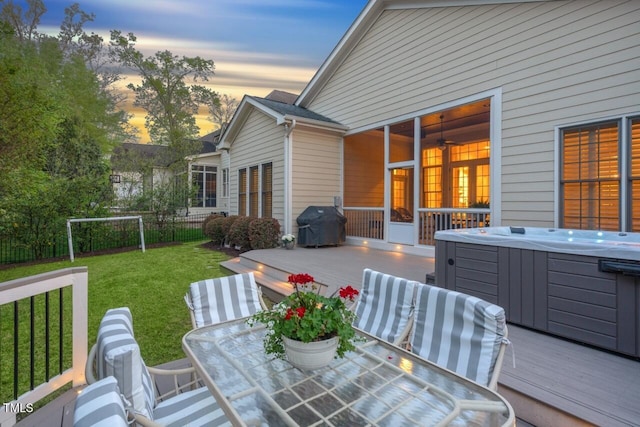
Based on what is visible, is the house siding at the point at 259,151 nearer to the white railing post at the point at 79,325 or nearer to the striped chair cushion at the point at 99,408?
the white railing post at the point at 79,325

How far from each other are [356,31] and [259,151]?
432 cm

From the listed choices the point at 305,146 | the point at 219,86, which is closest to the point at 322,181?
the point at 305,146

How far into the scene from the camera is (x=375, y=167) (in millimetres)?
10266

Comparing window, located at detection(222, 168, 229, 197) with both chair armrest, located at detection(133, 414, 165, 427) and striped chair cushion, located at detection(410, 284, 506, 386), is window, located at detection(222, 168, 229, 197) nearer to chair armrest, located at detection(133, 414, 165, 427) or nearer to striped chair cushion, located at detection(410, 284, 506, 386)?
striped chair cushion, located at detection(410, 284, 506, 386)

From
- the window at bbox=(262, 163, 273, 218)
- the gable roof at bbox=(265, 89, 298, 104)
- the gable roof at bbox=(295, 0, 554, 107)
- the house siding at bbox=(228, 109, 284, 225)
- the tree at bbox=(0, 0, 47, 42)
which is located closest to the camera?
the gable roof at bbox=(295, 0, 554, 107)

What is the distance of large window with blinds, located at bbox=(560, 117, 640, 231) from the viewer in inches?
169

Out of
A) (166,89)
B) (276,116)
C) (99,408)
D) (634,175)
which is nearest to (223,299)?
(99,408)

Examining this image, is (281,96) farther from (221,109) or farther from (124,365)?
(124,365)

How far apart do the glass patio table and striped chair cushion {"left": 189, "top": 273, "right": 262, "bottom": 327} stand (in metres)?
0.61

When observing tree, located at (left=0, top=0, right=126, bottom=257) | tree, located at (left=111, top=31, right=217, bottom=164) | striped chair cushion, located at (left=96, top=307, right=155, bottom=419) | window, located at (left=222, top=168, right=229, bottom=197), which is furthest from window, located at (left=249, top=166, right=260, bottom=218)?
tree, located at (left=111, top=31, right=217, bottom=164)

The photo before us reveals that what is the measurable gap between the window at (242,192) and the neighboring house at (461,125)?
0.18 feet

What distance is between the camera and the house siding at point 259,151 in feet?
29.2

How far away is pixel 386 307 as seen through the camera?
2.41 m

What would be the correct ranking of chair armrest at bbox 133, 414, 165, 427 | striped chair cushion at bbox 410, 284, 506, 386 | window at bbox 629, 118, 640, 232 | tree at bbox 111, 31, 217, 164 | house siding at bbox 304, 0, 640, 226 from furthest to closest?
tree at bbox 111, 31, 217, 164
house siding at bbox 304, 0, 640, 226
window at bbox 629, 118, 640, 232
striped chair cushion at bbox 410, 284, 506, 386
chair armrest at bbox 133, 414, 165, 427
